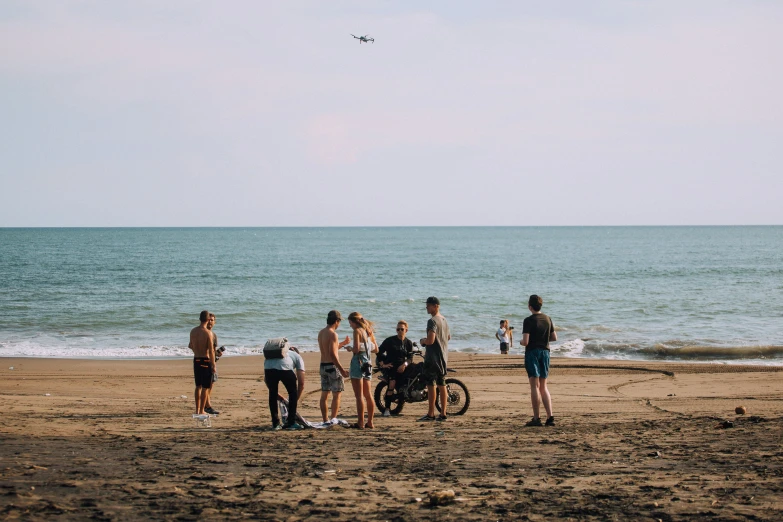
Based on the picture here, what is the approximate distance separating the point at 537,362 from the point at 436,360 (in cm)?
140

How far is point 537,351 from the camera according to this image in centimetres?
966

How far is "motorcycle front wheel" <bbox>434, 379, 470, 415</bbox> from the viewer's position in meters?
11.0

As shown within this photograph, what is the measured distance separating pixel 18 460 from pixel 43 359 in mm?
15093

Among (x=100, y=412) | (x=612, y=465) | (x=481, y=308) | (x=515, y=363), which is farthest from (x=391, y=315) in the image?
(x=612, y=465)

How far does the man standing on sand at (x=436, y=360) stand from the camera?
10117 millimetres

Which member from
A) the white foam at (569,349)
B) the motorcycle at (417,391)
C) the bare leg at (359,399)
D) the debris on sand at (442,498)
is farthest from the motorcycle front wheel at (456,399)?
the white foam at (569,349)

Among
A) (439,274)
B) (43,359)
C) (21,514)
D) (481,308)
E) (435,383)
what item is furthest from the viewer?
(439,274)

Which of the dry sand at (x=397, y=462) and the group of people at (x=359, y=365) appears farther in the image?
the group of people at (x=359, y=365)

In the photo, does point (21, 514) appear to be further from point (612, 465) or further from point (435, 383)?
point (435, 383)

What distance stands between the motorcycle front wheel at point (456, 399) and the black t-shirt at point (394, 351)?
2.58ft

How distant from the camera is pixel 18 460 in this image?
7.01 meters

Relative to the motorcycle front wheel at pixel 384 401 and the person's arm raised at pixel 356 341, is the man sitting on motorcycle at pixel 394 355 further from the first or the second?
the person's arm raised at pixel 356 341

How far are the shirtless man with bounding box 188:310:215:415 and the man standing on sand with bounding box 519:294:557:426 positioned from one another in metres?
4.28

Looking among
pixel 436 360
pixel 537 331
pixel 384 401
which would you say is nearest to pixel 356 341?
pixel 436 360
